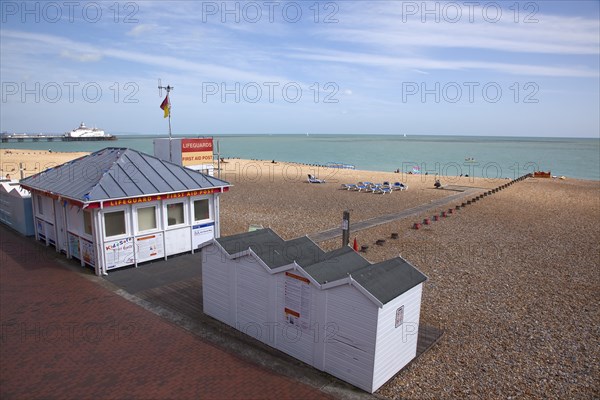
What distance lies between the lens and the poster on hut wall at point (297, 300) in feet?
26.1

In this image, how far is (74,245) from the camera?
46.0 ft

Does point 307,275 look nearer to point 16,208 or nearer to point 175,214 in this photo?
point 175,214

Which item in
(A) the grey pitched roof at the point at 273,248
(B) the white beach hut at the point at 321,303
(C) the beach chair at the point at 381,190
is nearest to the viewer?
(B) the white beach hut at the point at 321,303

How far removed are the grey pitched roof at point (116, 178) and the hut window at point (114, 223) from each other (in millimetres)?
804

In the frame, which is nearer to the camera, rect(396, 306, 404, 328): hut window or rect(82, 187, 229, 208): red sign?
rect(396, 306, 404, 328): hut window

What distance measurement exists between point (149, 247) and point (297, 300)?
24.9 ft

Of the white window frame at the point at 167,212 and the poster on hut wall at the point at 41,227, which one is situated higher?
the white window frame at the point at 167,212

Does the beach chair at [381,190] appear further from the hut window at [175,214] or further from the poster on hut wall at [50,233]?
the poster on hut wall at [50,233]

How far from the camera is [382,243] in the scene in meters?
17.4

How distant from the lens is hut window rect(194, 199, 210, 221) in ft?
48.9

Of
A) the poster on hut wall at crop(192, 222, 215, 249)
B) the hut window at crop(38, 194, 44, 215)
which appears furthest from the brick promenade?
the hut window at crop(38, 194, 44, 215)

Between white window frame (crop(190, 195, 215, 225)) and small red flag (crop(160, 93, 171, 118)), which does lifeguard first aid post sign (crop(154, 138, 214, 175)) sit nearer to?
small red flag (crop(160, 93, 171, 118))

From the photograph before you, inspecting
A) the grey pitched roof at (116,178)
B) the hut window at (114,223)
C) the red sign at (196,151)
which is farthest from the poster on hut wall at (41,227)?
the red sign at (196,151)

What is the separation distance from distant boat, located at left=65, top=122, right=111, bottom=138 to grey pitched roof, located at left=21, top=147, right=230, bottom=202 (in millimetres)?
188056
